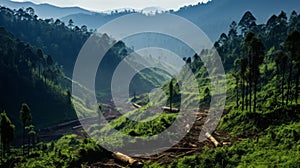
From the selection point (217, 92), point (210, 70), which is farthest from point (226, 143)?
point (210, 70)

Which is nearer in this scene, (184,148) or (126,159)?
(126,159)

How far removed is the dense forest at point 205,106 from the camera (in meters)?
31.3

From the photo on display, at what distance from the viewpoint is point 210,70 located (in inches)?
4058

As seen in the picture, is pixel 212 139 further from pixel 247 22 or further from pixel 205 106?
pixel 247 22

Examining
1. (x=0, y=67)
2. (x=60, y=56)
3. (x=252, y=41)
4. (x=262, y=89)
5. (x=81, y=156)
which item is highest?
(x=60, y=56)

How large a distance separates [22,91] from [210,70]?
60746 mm

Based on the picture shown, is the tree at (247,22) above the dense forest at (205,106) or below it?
above

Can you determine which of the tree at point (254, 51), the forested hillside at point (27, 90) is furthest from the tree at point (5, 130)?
the forested hillside at point (27, 90)

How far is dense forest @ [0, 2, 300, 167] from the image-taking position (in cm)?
3130

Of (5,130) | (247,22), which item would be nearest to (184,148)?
(5,130)

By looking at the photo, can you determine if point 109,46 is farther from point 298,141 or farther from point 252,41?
A: point 298,141

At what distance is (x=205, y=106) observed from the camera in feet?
248

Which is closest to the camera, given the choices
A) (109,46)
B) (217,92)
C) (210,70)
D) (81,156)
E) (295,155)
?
(295,155)

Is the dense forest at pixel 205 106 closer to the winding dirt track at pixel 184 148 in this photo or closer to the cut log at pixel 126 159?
the winding dirt track at pixel 184 148
